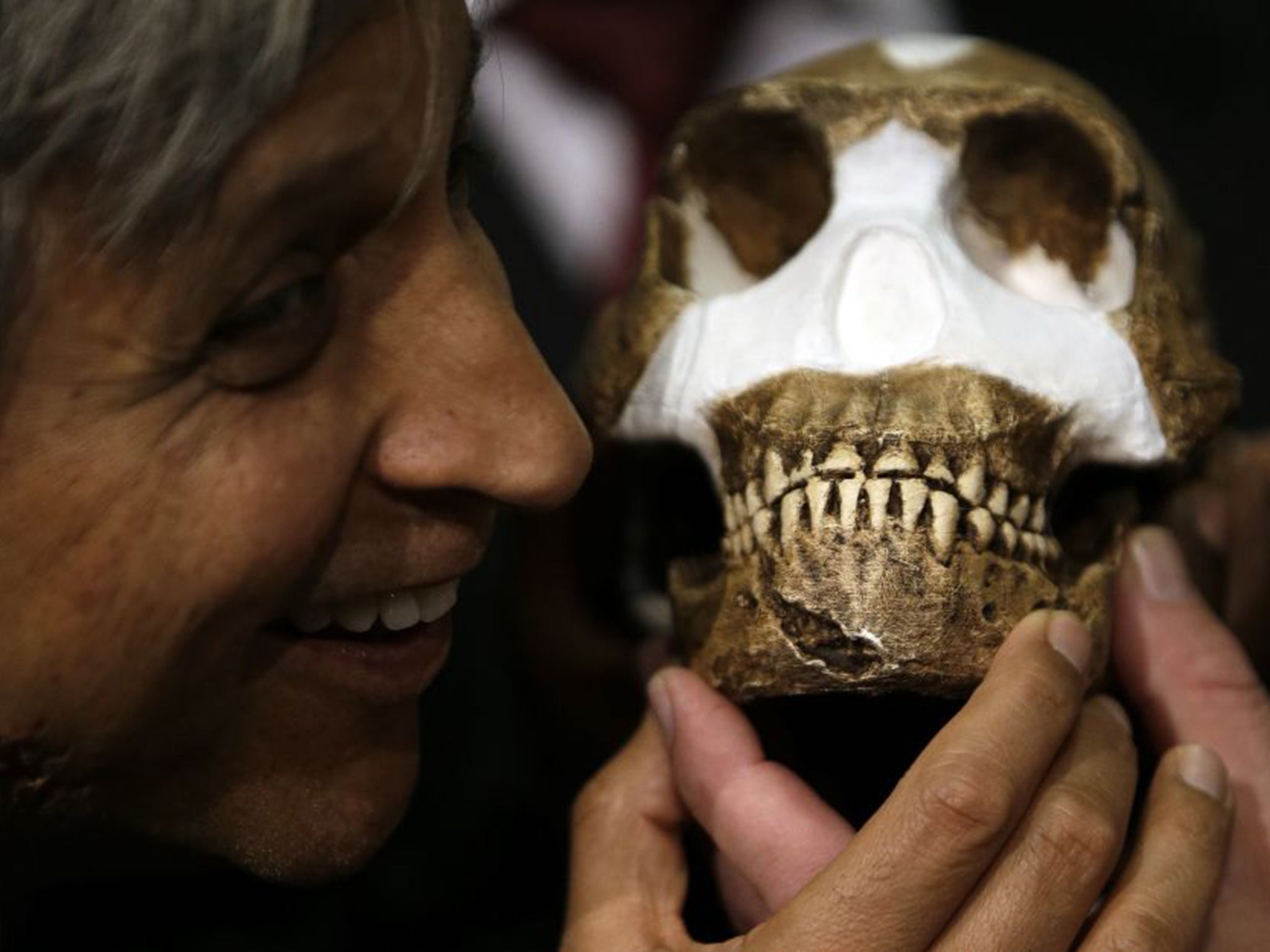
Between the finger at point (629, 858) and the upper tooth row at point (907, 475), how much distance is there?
0.18 metres

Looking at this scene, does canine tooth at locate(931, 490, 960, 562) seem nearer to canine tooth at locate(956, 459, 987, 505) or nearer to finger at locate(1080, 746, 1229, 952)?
canine tooth at locate(956, 459, 987, 505)

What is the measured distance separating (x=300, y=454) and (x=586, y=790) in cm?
31

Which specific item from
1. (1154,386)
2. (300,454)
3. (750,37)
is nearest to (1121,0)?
(750,37)

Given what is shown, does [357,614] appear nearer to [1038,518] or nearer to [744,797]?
[744,797]

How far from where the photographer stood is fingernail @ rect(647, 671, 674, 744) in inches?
33.3

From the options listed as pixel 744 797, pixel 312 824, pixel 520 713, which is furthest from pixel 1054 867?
pixel 520 713

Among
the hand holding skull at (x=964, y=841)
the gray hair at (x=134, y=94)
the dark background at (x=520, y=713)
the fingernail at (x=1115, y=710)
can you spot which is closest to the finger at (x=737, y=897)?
the hand holding skull at (x=964, y=841)

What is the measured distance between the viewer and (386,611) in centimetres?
82

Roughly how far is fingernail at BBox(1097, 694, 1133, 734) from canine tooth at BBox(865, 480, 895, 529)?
0.16 m

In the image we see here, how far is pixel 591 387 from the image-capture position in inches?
38.1

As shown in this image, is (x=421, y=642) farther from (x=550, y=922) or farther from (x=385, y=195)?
(x=550, y=922)

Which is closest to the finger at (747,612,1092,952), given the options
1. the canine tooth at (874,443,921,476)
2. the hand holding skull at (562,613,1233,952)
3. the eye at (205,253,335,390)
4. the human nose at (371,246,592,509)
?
the hand holding skull at (562,613,1233,952)

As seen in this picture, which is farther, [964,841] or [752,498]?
[752,498]

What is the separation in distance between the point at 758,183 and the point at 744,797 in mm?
378
